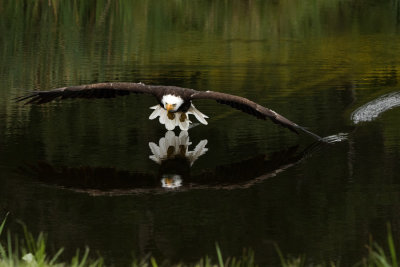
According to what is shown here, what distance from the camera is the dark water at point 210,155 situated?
7.29 meters

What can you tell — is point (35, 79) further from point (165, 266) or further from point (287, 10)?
point (287, 10)

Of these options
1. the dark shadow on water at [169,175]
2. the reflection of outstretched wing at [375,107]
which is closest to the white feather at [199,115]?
the dark shadow on water at [169,175]

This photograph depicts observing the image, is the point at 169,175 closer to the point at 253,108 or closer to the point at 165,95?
the point at 253,108

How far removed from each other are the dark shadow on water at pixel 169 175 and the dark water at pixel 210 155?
18 millimetres

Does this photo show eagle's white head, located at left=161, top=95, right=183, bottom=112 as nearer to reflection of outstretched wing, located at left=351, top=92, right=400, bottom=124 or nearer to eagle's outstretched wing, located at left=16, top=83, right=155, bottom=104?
eagle's outstretched wing, located at left=16, top=83, right=155, bottom=104

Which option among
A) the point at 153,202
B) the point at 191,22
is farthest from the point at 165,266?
→ the point at 191,22

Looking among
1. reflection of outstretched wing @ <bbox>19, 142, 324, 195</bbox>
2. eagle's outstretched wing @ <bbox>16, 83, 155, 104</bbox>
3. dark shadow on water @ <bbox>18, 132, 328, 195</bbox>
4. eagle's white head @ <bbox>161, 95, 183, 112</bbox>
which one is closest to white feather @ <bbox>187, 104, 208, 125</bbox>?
eagle's white head @ <bbox>161, 95, 183, 112</bbox>

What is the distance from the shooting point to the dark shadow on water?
8.49 metres

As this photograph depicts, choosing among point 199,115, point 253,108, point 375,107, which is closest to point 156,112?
point 199,115

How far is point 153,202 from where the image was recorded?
8.02 meters

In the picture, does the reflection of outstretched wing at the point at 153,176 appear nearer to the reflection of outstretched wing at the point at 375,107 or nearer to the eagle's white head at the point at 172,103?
the eagle's white head at the point at 172,103

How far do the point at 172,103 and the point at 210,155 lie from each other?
1023mm

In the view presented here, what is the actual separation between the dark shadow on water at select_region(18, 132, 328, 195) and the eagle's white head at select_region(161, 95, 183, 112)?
780mm

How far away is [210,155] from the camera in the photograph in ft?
31.4
